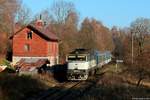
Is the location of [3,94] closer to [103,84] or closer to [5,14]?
[103,84]

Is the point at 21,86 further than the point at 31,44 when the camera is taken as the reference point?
No

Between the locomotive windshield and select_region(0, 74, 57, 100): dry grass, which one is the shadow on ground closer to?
the locomotive windshield

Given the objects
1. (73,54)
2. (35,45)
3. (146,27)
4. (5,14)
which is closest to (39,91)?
(73,54)

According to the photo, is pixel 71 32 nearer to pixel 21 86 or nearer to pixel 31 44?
pixel 31 44

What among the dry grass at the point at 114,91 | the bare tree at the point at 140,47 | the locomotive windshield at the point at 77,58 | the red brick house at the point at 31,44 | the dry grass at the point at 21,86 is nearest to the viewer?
the dry grass at the point at 114,91

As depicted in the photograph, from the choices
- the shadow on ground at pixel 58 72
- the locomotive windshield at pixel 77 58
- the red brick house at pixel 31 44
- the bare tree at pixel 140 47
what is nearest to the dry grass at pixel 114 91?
the bare tree at pixel 140 47

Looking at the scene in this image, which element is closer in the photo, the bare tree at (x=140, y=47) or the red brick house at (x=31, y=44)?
the bare tree at (x=140, y=47)

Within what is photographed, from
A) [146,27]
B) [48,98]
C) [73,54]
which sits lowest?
[48,98]

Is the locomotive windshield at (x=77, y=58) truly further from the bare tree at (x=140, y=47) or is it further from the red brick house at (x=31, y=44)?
the red brick house at (x=31, y=44)

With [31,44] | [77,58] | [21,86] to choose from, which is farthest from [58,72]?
[21,86]

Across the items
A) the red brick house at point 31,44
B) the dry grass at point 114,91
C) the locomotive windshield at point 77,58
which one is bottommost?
the dry grass at point 114,91

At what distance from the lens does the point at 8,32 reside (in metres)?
78.4

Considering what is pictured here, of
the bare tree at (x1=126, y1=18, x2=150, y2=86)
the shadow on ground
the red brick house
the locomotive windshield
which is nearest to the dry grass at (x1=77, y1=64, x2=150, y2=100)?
the bare tree at (x1=126, y1=18, x2=150, y2=86)

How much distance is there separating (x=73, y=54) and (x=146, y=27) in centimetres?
5064
